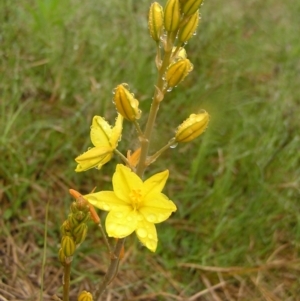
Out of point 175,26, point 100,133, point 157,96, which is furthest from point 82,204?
point 175,26

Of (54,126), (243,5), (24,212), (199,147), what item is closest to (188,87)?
(199,147)

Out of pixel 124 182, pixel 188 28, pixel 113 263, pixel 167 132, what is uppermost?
pixel 188 28

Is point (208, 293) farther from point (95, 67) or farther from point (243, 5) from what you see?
point (243, 5)

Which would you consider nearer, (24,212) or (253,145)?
(24,212)

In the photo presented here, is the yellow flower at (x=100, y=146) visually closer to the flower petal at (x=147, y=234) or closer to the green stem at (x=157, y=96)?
the green stem at (x=157, y=96)

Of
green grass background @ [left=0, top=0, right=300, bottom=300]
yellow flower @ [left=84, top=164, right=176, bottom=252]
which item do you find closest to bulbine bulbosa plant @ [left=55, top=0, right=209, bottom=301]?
yellow flower @ [left=84, top=164, right=176, bottom=252]

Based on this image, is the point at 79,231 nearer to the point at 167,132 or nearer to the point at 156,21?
the point at 156,21

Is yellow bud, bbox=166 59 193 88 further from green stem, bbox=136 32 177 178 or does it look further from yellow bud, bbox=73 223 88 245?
yellow bud, bbox=73 223 88 245
